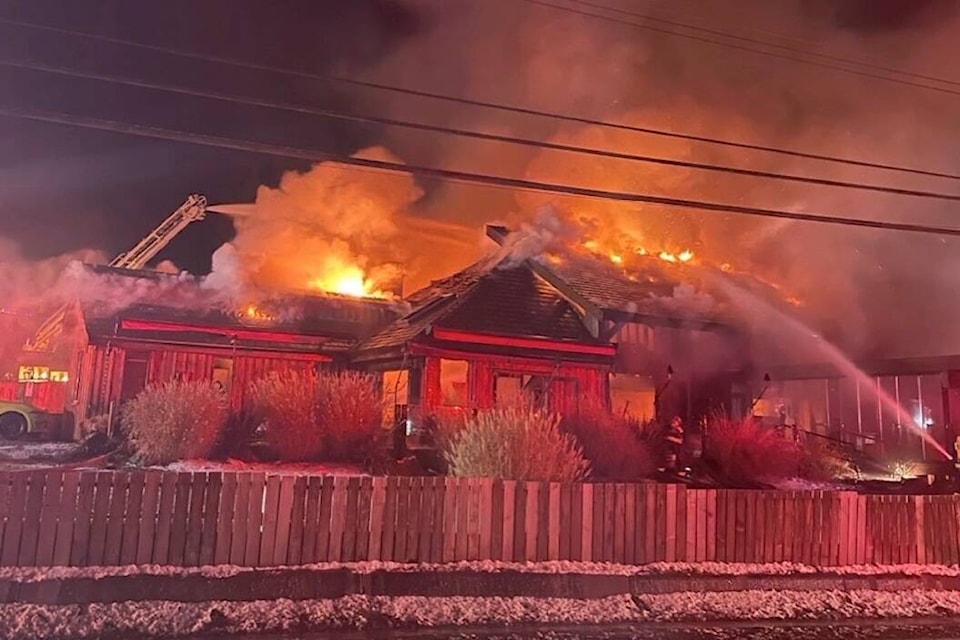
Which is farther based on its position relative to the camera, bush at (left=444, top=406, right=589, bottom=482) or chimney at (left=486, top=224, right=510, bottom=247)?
chimney at (left=486, top=224, right=510, bottom=247)

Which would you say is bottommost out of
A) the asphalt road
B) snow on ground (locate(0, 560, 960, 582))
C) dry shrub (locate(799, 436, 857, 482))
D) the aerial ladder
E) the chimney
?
the asphalt road

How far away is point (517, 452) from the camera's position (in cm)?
951

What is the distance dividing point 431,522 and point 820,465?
8.77 meters

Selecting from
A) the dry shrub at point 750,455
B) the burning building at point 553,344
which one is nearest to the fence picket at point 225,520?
the burning building at point 553,344

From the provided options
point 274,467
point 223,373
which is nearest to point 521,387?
point 274,467

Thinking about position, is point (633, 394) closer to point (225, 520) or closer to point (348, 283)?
point (348, 283)

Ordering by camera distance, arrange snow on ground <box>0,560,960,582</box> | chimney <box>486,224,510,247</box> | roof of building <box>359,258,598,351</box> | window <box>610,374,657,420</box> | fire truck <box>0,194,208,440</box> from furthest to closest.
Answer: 1. chimney <box>486,224,510,247</box>
2. window <box>610,374,657,420</box>
3. roof of building <box>359,258,598,351</box>
4. fire truck <box>0,194,208,440</box>
5. snow on ground <box>0,560,960,582</box>

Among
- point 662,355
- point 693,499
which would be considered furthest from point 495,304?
point 693,499

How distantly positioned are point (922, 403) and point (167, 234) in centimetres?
1743

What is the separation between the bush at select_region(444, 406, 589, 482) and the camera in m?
9.45

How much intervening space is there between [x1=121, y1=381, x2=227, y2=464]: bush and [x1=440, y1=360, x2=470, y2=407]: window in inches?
163

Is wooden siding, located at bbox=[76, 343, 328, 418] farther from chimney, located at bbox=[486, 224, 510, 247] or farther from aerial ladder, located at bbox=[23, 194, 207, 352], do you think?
chimney, located at bbox=[486, 224, 510, 247]

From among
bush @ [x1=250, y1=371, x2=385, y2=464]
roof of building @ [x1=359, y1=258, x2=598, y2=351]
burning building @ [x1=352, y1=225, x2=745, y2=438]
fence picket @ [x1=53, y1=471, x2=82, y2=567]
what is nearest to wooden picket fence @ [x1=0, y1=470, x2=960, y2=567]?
fence picket @ [x1=53, y1=471, x2=82, y2=567]

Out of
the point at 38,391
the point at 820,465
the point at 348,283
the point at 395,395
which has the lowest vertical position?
the point at 820,465
